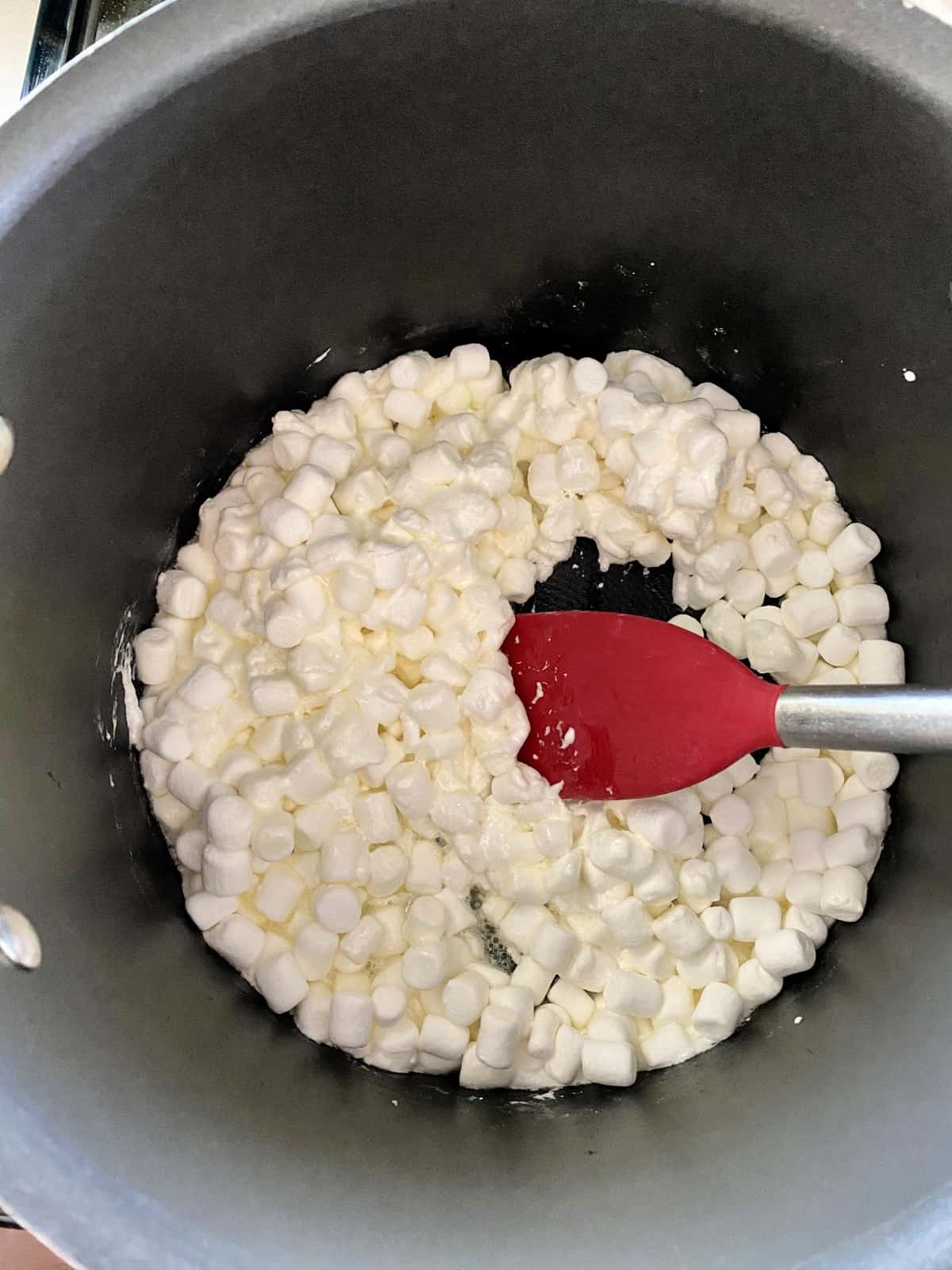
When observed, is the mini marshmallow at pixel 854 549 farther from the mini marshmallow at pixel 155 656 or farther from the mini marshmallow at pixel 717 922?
the mini marshmallow at pixel 155 656

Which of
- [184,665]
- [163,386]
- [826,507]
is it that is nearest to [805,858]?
[826,507]

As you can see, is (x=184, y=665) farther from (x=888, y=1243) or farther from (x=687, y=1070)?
(x=888, y=1243)

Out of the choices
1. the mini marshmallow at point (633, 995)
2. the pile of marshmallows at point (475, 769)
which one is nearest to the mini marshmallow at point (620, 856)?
the pile of marshmallows at point (475, 769)

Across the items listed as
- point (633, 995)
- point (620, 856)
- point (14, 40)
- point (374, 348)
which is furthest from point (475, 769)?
point (14, 40)

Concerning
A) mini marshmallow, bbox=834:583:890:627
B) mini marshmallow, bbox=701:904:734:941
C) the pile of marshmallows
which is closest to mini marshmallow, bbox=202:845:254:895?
the pile of marshmallows

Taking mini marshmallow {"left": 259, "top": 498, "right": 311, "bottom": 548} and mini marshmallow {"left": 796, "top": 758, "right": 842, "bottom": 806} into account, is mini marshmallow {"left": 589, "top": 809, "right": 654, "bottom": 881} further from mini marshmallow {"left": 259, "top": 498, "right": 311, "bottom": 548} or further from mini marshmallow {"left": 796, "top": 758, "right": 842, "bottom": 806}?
mini marshmallow {"left": 259, "top": 498, "right": 311, "bottom": 548}

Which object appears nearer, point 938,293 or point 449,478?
point 938,293
